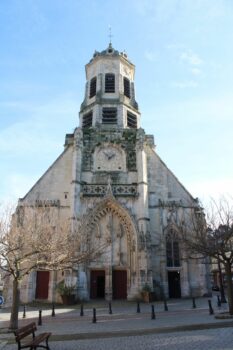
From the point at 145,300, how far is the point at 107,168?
36.4 feet

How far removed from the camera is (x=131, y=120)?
98.4 feet

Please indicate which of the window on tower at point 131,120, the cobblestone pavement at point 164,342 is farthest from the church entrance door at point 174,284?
the window on tower at point 131,120

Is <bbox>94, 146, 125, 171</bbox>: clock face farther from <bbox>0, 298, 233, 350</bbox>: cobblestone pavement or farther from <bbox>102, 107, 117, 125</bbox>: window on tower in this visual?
<bbox>0, 298, 233, 350</bbox>: cobblestone pavement

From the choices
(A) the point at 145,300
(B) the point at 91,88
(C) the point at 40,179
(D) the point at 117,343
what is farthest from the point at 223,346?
(B) the point at 91,88

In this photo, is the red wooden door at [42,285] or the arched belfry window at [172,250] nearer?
the red wooden door at [42,285]

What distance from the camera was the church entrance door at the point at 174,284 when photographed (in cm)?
2256

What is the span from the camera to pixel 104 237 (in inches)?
899

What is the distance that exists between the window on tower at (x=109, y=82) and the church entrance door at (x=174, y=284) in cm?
1889

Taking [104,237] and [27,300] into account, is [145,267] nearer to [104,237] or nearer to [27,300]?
[104,237]

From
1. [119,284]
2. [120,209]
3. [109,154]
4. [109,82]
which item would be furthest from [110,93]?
[119,284]

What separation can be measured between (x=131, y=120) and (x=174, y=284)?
15913 mm

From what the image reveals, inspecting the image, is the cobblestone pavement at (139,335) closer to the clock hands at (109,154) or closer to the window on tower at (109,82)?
the clock hands at (109,154)

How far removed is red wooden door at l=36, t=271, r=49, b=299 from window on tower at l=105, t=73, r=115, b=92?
1898 cm

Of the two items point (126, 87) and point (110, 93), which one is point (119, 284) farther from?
point (126, 87)
